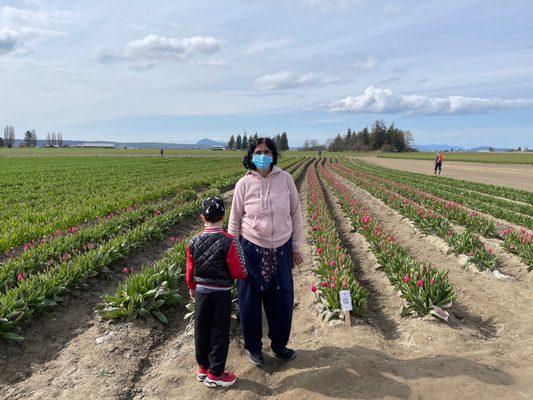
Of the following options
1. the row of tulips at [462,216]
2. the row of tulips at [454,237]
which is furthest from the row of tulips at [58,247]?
the row of tulips at [462,216]

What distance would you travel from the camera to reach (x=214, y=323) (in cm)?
414

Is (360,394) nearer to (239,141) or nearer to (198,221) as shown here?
(198,221)

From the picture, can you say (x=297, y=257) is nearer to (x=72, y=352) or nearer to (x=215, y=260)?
(x=215, y=260)

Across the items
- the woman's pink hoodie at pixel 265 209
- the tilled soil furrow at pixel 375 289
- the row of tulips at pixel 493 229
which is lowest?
the tilled soil furrow at pixel 375 289

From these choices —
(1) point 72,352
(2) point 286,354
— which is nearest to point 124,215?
(1) point 72,352

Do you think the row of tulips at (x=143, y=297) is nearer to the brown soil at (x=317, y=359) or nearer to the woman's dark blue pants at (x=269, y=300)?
the brown soil at (x=317, y=359)

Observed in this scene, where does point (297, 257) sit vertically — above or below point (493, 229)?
above

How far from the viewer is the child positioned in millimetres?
4062

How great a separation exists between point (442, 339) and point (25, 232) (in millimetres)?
9093

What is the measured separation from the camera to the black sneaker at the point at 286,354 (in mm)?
4699

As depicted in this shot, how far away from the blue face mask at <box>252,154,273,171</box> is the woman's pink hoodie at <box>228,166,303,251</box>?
4.6 inches

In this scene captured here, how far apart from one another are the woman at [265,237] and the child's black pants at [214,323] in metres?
0.35

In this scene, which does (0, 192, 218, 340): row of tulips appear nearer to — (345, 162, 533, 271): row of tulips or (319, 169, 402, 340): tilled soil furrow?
(319, 169, 402, 340): tilled soil furrow

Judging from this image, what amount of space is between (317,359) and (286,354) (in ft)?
1.12
